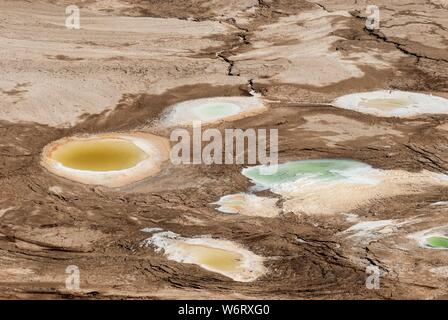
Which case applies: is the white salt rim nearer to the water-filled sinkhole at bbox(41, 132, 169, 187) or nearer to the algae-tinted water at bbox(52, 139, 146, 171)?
the water-filled sinkhole at bbox(41, 132, 169, 187)

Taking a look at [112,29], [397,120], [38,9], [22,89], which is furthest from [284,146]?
[38,9]

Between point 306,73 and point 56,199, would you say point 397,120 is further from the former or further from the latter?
point 56,199

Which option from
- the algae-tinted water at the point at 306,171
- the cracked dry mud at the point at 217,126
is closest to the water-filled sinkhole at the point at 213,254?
the cracked dry mud at the point at 217,126

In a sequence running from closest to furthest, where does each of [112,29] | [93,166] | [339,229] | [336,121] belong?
[339,229] → [93,166] → [336,121] → [112,29]

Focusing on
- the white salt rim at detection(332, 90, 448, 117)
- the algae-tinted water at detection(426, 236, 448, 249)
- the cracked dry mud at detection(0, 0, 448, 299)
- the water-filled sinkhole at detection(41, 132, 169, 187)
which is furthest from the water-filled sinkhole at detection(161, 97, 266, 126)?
the algae-tinted water at detection(426, 236, 448, 249)

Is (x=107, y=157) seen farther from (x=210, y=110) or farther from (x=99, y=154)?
(x=210, y=110)

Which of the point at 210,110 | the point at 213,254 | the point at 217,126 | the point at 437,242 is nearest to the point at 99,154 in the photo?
the point at 217,126
